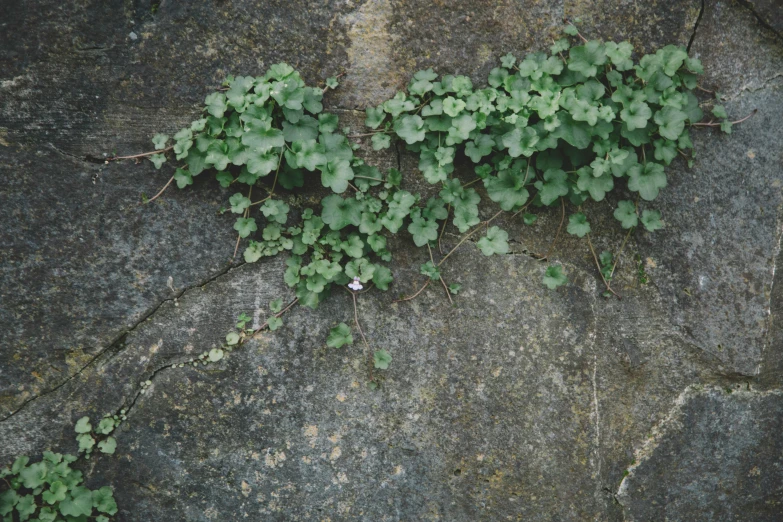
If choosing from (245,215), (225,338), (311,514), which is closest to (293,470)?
(311,514)

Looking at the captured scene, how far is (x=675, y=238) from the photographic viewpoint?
7.44 feet

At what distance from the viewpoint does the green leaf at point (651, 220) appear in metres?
2.19

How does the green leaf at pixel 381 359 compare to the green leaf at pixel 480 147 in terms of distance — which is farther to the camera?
the green leaf at pixel 381 359

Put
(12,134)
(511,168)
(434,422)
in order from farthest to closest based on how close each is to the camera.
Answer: (434,422)
(511,168)
(12,134)

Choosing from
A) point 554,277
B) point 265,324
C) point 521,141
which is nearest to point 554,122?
point 521,141

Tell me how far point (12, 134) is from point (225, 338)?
1.02m

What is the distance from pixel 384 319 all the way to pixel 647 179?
1115 millimetres

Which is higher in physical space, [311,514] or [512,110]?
[512,110]

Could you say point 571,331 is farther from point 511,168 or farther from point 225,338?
point 225,338

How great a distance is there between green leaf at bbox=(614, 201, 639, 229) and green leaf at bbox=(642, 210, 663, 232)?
37mm

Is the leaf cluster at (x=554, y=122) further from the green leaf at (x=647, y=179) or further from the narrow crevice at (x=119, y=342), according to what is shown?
the narrow crevice at (x=119, y=342)

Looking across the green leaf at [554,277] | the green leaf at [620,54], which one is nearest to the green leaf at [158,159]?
the green leaf at [554,277]

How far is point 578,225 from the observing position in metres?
2.17

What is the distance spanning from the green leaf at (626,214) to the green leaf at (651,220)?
0.04 metres
